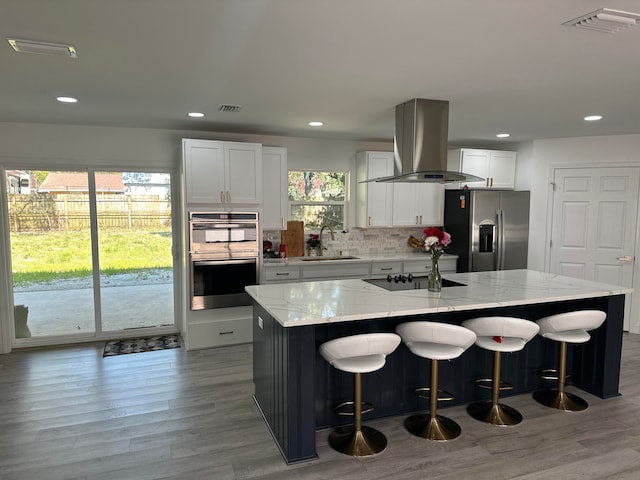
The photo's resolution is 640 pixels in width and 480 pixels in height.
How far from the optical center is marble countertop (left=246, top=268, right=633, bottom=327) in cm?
258

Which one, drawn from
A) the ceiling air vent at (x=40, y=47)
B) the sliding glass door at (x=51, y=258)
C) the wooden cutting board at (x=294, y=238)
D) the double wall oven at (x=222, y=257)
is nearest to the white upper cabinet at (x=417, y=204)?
the wooden cutting board at (x=294, y=238)

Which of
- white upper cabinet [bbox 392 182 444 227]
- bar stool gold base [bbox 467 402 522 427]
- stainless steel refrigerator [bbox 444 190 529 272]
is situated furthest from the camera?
white upper cabinet [bbox 392 182 444 227]

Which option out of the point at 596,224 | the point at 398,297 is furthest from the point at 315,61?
the point at 596,224

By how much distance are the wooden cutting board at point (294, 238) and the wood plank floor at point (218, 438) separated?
6.40 ft

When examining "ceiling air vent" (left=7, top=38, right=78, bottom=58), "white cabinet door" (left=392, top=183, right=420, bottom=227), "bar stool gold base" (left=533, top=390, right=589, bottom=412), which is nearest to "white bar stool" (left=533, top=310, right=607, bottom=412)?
"bar stool gold base" (left=533, top=390, right=589, bottom=412)

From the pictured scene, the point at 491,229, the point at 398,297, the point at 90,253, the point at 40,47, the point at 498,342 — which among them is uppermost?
the point at 40,47

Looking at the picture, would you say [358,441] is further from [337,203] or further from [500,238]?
[500,238]

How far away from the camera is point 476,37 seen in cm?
226

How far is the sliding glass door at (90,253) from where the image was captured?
4750 millimetres

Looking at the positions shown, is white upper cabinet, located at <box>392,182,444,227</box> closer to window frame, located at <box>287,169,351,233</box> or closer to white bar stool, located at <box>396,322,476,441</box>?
window frame, located at <box>287,169,351,233</box>

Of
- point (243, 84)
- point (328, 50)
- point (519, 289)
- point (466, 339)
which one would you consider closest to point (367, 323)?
point (466, 339)

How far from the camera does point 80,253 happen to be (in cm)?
491

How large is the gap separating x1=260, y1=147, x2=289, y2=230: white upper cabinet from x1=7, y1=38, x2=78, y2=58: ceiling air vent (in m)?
2.70

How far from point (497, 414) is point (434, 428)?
1.83 ft
